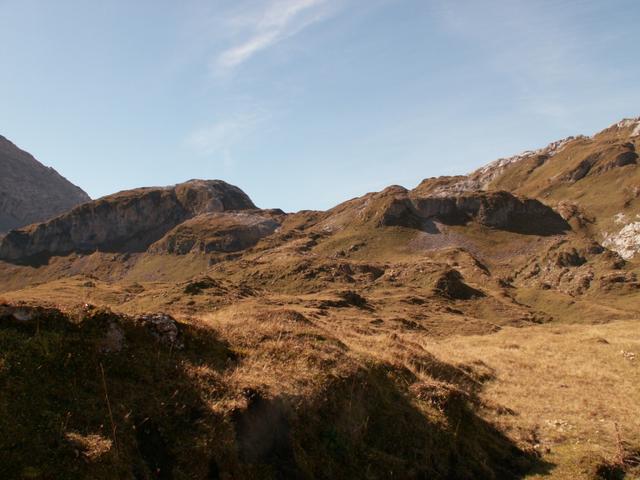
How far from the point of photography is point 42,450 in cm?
936

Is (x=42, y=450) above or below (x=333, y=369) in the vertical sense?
below

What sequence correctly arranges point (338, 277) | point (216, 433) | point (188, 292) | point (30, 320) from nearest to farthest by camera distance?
point (216, 433) < point (30, 320) < point (188, 292) < point (338, 277)

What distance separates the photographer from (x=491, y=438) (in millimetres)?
17344

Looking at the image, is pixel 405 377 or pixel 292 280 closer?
pixel 405 377

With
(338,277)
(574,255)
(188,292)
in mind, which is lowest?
(188,292)

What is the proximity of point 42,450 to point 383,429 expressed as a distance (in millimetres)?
9376

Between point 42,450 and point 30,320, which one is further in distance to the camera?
point 30,320

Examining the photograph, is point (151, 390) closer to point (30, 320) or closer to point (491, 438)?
point (30, 320)

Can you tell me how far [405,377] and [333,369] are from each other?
398 centimetres

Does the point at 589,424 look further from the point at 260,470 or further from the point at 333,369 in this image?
the point at 260,470

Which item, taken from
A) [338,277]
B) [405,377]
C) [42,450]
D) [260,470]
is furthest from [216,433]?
[338,277]

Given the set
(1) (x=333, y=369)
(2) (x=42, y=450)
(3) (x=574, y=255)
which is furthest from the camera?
(3) (x=574, y=255)

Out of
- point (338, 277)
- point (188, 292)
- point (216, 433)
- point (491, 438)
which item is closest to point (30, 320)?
point (216, 433)

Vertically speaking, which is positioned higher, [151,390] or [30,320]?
[30,320]
